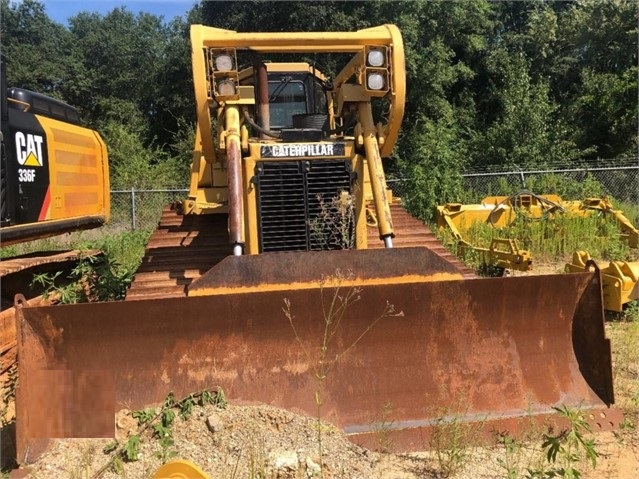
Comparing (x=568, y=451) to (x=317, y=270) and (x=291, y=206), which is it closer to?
(x=317, y=270)

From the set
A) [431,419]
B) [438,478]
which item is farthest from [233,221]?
[438,478]

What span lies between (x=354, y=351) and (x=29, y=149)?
351 cm

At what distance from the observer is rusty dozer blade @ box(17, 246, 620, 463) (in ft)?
11.9

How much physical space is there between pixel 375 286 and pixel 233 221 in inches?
48.8

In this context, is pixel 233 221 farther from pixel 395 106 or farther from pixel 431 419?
pixel 431 419

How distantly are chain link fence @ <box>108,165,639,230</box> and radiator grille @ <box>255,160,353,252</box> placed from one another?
32.1 feet

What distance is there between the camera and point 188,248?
18.2 ft

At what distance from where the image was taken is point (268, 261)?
403 cm

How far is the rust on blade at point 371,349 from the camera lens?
3.69 m

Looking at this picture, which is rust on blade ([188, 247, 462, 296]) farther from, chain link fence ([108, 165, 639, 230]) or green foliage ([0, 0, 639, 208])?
chain link fence ([108, 165, 639, 230])

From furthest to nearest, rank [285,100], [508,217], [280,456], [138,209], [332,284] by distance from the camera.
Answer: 1. [138,209]
2. [508,217]
3. [285,100]
4. [332,284]
5. [280,456]

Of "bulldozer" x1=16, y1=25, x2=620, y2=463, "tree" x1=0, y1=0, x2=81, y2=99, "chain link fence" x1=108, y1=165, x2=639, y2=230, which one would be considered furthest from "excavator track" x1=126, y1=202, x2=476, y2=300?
"tree" x1=0, y1=0, x2=81, y2=99

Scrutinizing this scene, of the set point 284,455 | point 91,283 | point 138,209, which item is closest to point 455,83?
point 138,209

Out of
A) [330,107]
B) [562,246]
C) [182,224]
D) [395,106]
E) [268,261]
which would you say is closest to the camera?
[268,261]
